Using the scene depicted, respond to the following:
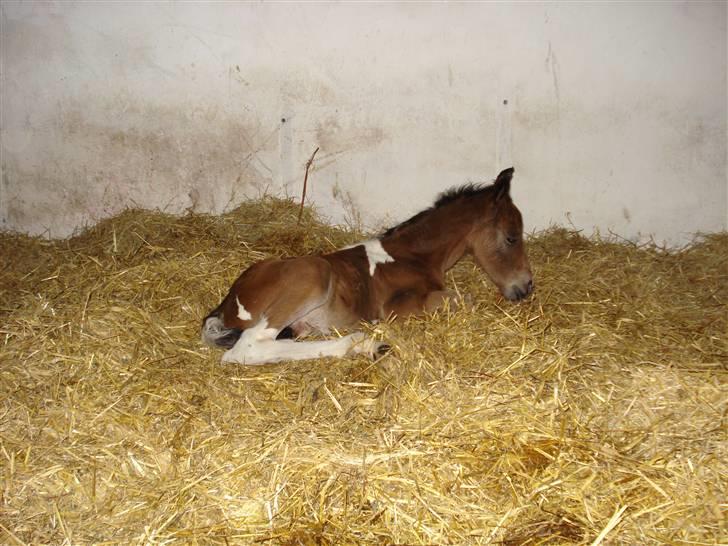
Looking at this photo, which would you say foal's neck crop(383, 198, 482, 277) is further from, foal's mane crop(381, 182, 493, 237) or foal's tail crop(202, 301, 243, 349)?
foal's tail crop(202, 301, 243, 349)

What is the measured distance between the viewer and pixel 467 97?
562 centimetres

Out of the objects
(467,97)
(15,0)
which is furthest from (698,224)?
(15,0)

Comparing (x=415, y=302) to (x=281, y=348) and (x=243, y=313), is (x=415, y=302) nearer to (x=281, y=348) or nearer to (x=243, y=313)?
(x=281, y=348)

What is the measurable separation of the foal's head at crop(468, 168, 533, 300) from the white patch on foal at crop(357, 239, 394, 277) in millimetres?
664

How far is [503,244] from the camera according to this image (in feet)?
14.7

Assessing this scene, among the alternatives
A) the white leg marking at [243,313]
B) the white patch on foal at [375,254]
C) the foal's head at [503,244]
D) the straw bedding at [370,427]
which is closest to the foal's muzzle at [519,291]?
the foal's head at [503,244]

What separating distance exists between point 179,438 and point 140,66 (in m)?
3.99

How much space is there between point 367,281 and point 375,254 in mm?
316

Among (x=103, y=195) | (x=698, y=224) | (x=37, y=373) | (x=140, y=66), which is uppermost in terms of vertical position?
(x=140, y=66)

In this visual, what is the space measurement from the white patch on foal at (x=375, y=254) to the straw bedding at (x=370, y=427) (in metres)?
0.62

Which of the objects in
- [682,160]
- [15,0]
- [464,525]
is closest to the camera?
[464,525]

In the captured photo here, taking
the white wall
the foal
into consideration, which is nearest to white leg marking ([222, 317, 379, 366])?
the foal

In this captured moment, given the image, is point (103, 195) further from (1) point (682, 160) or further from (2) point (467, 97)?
(1) point (682, 160)

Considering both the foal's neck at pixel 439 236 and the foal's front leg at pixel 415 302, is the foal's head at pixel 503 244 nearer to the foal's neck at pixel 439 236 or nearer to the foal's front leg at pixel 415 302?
the foal's neck at pixel 439 236
